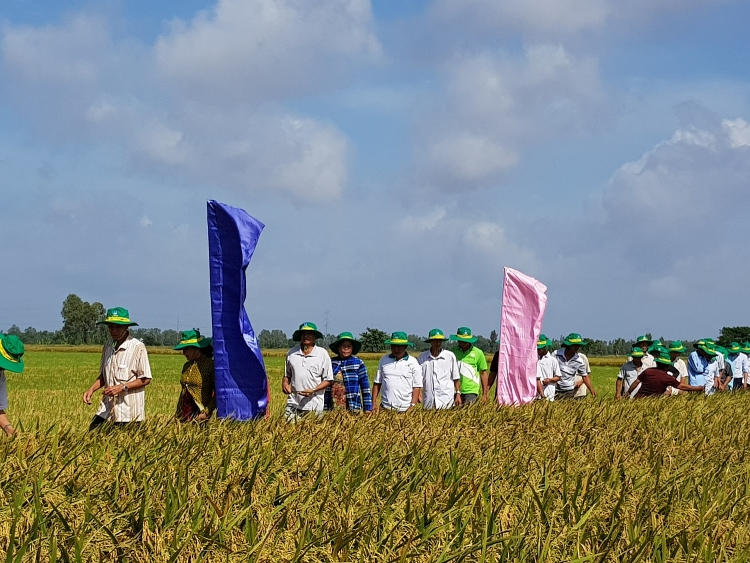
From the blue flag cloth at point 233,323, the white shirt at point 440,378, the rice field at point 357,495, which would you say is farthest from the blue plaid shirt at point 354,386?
the rice field at point 357,495

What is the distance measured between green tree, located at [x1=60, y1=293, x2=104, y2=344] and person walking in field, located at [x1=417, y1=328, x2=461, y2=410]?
135m

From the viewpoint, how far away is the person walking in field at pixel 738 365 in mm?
19000

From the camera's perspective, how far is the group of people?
7.68 meters

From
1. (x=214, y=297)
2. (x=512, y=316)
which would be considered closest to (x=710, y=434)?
(x=512, y=316)

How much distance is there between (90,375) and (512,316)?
23086 mm

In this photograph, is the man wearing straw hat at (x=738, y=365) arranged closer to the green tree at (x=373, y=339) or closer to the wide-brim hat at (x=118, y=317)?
the wide-brim hat at (x=118, y=317)

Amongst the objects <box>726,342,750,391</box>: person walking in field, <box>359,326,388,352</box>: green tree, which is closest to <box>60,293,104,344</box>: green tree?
<box>359,326,388,352</box>: green tree

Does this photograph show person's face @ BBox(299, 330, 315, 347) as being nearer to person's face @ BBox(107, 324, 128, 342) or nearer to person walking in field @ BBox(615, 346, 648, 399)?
person's face @ BBox(107, 324, 128, 342)

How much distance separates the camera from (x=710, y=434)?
8812mm

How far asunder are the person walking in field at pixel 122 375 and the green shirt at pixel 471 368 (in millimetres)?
4438

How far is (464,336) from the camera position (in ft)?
37.2

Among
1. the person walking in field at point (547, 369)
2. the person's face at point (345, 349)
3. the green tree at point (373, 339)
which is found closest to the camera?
the person's face at point (345, 349)

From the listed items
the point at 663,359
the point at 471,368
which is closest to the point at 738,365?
the point at 663,359

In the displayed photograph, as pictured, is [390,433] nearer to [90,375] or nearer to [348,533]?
[348,533]
